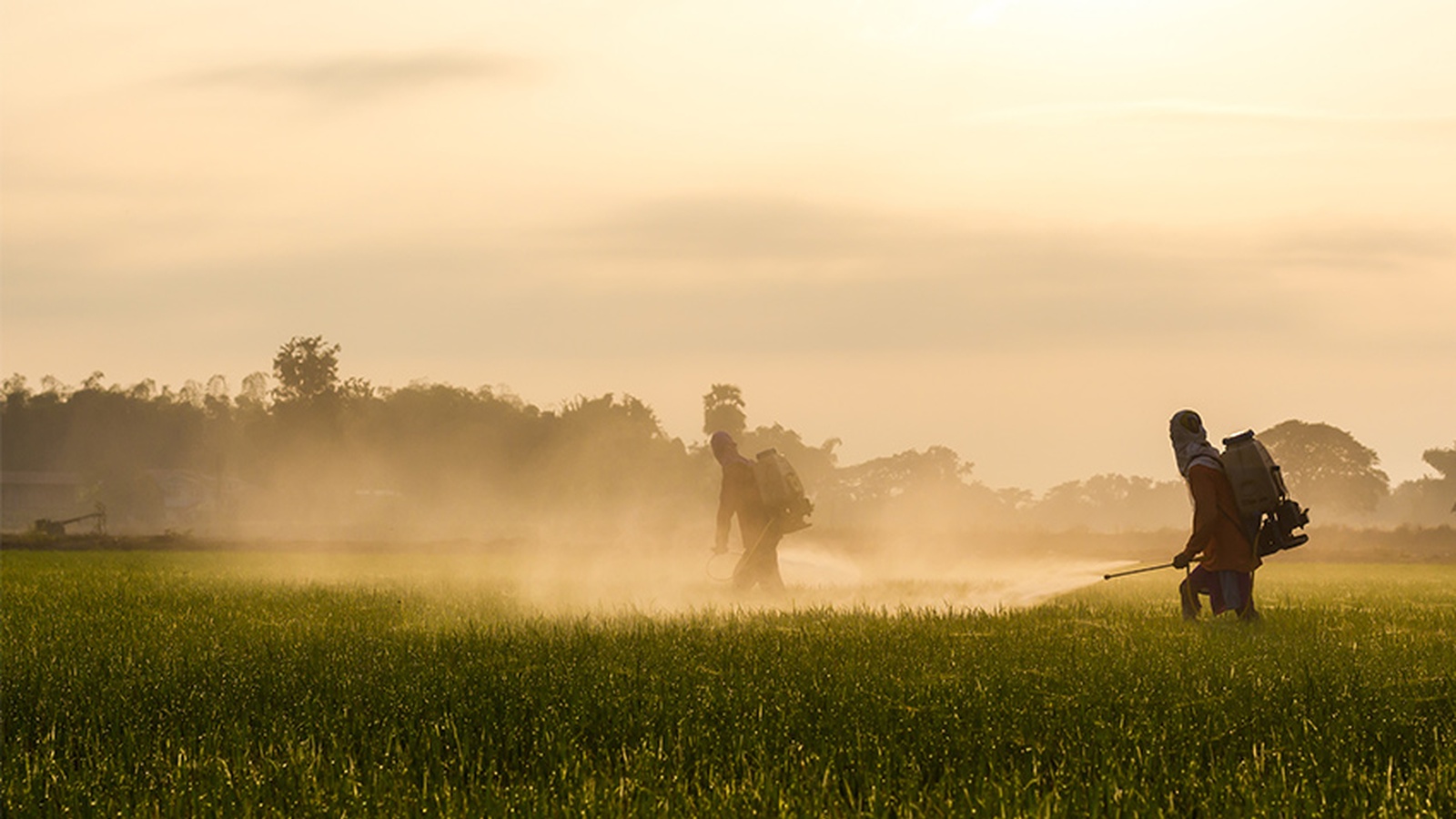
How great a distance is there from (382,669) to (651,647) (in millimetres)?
2397

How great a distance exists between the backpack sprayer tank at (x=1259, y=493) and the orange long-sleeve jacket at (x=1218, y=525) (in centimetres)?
14

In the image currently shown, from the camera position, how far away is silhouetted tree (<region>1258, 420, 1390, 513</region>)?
131125mm

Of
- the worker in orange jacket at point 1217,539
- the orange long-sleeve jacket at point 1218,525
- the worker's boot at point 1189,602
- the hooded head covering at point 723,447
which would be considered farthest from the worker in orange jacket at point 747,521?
the orange long-sleeve jacket at point 1218,525

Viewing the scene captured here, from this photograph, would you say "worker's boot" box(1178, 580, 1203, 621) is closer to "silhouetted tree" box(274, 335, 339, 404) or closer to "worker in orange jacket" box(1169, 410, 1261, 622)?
"worker in orange jacket" box(1169, 410, 1261, 622)

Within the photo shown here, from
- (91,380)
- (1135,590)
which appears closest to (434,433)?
(91,380)

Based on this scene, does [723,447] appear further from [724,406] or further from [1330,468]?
[1330,468]

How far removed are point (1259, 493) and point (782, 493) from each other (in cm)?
785

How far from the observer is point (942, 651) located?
11438 millimetres

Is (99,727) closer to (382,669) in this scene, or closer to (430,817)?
(382,669)

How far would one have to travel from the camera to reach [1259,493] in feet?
47.7

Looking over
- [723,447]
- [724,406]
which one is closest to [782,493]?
[723,447]

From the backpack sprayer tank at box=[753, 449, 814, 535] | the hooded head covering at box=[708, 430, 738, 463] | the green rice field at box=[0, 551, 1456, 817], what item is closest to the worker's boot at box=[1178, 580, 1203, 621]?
the green rice field at box=[0, 551, 1456, 817]

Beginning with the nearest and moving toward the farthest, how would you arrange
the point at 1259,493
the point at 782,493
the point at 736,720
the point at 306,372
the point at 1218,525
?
1. the point at 736,720
2. the point at 1259,493
3. the point at 1218,525
4. the point at 782,493
5. the point at 306,372

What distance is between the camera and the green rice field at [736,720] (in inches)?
258
